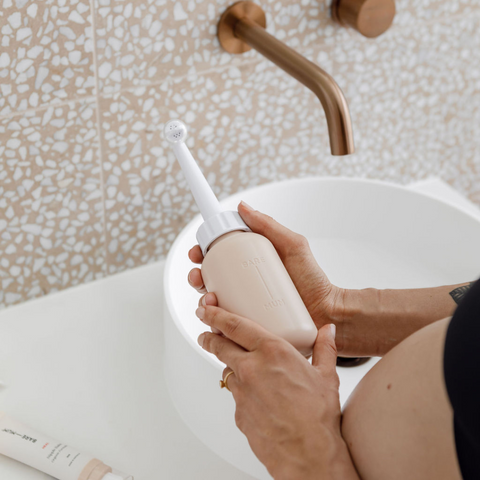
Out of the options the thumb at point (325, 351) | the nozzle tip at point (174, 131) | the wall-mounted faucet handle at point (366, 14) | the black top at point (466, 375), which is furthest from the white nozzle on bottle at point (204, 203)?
the wall-mounted faucet handle at point (366, 14)

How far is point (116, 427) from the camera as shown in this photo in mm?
564

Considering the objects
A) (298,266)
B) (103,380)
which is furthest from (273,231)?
(103,380)

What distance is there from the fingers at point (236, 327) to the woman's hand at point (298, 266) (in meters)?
0.08

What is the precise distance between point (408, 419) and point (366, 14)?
53 centimetres

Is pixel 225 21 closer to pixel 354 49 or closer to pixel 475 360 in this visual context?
pixel 354 49

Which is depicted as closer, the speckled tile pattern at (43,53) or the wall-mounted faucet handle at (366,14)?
the speckled tile pattern at (43,53)

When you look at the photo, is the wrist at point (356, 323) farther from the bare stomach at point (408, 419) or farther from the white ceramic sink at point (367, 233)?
the bare stomach at point (408, 419)

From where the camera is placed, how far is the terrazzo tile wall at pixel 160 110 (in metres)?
0.59

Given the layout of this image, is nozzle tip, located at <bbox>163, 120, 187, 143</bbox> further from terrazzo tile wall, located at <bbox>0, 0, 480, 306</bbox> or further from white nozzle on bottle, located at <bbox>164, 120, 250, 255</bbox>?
terrazzo tile wall, located at <bbox>0, 0, 480, 306</bbox>

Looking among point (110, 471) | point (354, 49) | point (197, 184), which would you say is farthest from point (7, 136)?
point (354, 49)

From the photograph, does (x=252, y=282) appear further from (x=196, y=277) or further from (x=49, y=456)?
(x=49, y=456)

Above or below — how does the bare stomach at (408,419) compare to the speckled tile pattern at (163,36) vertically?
below

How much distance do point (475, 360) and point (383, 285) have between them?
46 cm

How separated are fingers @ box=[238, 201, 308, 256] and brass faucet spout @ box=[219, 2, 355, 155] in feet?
0.31
